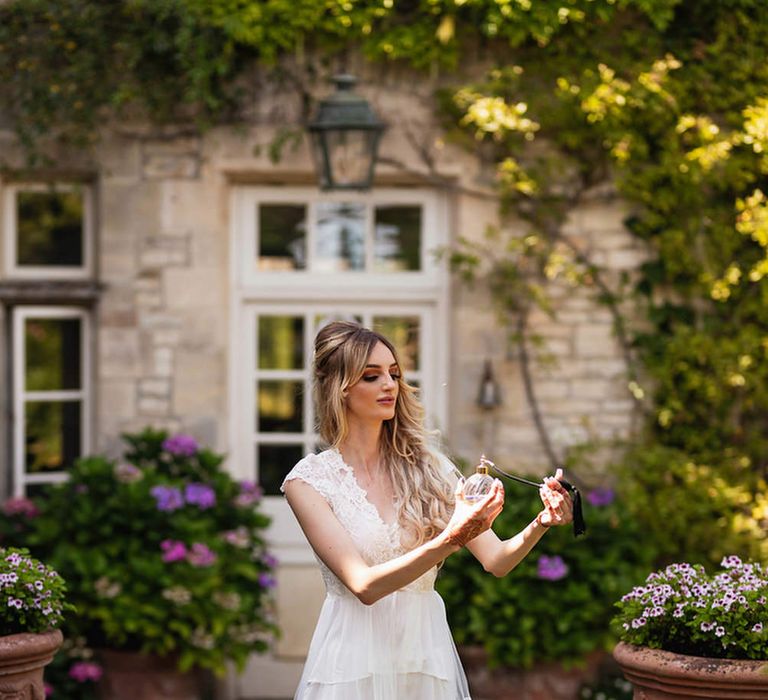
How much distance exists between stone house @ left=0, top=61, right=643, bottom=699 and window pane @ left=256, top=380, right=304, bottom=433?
1cm

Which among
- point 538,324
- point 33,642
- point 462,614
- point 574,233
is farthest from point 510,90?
point 33,642

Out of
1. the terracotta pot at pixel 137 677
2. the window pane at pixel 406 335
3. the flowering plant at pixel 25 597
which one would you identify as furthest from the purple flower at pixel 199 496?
the flowering plant at pixel 25 597

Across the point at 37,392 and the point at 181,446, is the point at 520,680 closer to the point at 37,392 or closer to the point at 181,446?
the point at 181,446

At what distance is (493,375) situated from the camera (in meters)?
6.96

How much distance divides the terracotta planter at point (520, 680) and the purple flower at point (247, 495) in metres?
1.30

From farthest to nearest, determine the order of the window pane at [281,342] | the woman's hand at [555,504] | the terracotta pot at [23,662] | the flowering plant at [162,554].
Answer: the window pane at [281,342] → the flowering plant at [162,554] → the terracotta pot at [23,662] → the woman's hand at [555,504]

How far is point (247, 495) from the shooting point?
21.5ft

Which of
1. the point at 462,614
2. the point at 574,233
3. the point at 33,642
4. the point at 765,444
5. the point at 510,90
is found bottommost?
the point at 462,614

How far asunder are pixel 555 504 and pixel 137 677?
378 centimetres

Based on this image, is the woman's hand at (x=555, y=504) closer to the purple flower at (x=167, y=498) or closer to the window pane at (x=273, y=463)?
the purple flower at (x=167, y=498)

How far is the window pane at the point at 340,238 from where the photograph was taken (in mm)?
7172

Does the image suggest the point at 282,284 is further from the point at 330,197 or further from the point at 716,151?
the point at 716,151

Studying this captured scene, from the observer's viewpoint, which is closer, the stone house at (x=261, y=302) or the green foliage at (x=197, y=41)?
the green foliage at (x=197, y=41)

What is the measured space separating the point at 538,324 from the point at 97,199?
2.54 m
